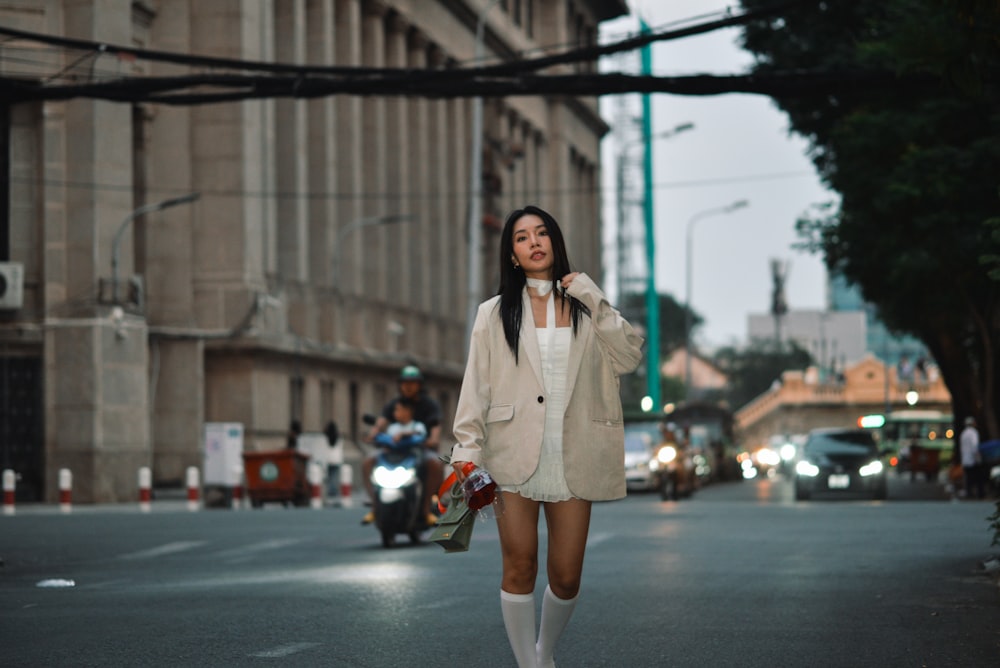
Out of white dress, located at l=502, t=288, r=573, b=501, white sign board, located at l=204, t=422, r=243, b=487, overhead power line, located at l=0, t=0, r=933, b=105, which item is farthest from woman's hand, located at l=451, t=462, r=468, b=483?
white sign board, located at l=204, t=422, r=243, b=487

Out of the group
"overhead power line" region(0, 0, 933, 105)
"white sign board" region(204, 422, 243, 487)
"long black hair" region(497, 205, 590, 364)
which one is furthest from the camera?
"white sign board" region(204, 422, 243, 487)

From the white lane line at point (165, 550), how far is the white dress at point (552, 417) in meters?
11.5

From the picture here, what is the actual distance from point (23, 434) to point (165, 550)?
20402 mm

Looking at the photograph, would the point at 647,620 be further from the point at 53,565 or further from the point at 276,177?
the point at 276,177

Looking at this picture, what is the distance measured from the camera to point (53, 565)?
674 inches


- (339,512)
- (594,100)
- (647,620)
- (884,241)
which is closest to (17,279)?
(339,512)

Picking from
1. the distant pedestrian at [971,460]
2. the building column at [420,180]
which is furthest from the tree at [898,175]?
Result: the building column at [420,180]

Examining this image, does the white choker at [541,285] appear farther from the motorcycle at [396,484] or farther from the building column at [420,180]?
the building column at [420,180]

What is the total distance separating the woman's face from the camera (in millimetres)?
7410

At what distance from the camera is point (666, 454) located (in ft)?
127

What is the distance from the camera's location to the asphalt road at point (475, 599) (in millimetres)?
9516

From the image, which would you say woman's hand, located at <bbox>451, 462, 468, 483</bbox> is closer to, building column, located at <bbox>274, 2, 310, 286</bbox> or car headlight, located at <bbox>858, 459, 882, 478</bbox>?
car headlight, located at <bbox>858, 459, 882, 478</bbox>

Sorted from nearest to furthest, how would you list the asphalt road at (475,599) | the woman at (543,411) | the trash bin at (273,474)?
the woman at (543,411), the asphalt road at (475,599), the trash bin at (273,474)

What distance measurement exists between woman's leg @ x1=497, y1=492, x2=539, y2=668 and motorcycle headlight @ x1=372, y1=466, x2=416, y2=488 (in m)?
11.1
